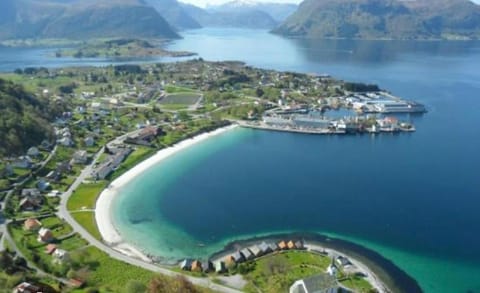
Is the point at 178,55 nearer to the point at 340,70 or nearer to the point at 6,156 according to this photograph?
the point at 340,70

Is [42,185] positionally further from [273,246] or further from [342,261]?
[342,261]

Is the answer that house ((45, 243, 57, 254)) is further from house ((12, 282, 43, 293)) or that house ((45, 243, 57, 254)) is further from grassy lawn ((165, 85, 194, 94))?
grassy lawn ((165, 85, 194, 94))

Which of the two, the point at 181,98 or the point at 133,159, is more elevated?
the point at 181,98

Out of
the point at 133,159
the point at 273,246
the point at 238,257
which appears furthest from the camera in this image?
the point at 133,159

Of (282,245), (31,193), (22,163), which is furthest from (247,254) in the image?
(22,163)

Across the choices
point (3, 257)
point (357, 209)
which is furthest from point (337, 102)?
point (3, 257)
